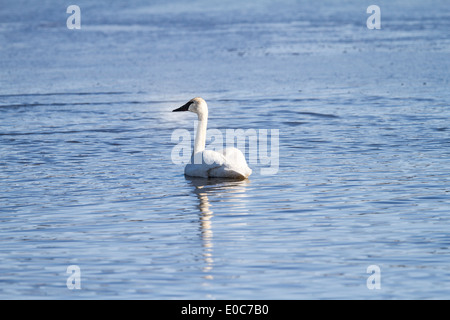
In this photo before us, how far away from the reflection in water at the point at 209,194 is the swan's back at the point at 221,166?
85 mm

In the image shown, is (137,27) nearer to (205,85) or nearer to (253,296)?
(205,85)

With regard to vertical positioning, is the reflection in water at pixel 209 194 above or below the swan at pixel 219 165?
below

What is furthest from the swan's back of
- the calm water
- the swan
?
the calm water

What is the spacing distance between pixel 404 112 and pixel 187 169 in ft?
20.9

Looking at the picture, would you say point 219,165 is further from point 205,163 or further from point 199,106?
point 199,106

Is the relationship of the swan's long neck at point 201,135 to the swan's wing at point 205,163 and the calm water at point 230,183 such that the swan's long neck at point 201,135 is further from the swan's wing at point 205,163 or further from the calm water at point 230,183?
the calm water at point 230,183

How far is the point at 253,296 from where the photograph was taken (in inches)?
281

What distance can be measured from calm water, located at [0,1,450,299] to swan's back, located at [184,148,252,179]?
0.16m

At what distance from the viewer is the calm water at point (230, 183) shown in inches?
306

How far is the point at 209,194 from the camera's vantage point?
11.1 m

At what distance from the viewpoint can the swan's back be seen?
11.7m

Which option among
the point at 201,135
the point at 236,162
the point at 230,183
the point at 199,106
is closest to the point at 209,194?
the point at 230,183

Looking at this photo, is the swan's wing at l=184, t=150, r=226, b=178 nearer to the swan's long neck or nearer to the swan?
the swan

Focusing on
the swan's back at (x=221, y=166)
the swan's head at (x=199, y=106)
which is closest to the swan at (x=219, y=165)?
the swan's back at (x=221, y=166)
